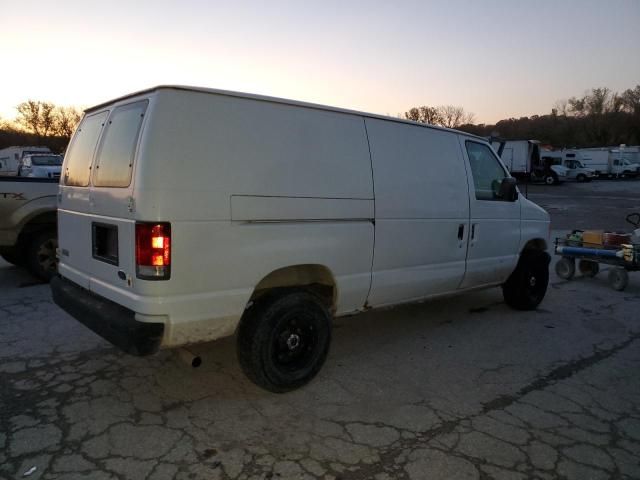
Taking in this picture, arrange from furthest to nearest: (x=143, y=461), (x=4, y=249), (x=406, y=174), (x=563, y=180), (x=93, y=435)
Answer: (x=563, y=180) < (x=4, y=249) < (x=406, y=174) < (x=93, y=435) < (x=143, y=461)

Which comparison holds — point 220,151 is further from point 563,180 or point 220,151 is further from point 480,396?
point 563,180

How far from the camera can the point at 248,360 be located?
11.2 feet

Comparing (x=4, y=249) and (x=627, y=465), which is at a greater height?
(x=4, y=249)

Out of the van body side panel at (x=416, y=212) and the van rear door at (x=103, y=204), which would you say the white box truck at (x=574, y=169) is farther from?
the van rear door at (x=103, y=204)

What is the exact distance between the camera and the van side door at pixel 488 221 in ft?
16.6

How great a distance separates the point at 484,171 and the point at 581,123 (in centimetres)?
8393

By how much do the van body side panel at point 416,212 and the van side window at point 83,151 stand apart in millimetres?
2189

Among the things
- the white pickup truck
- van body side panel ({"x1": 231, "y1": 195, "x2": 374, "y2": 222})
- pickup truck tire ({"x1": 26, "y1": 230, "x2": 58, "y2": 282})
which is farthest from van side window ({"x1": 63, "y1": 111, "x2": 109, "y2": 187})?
pickup truck tire ({"x1": 26, "y1": 230, "x2": 58, "y2": 282})

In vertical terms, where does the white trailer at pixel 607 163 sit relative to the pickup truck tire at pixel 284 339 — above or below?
above

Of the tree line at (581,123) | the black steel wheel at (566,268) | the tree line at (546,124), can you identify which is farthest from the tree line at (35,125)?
the black steel wheel at (566,268)

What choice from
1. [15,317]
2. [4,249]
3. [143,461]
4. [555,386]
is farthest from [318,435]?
[4,249]

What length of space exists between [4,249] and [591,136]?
84231mm

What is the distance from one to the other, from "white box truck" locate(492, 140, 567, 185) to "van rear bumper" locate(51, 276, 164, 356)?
1444 inches

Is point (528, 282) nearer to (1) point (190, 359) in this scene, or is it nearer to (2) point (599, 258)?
(2) point (599, 258)
